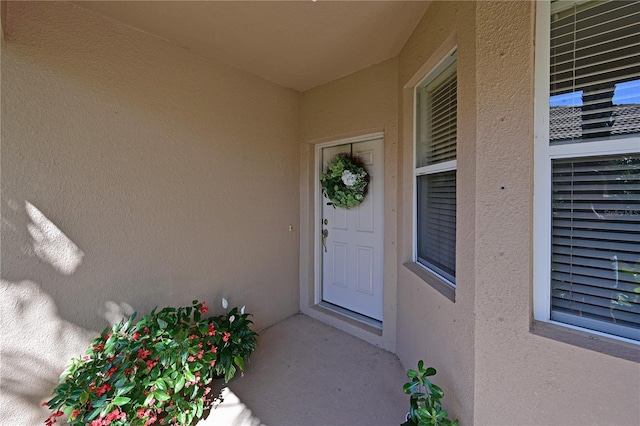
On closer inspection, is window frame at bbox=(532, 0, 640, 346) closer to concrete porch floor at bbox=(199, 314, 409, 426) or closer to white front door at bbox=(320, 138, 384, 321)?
concrete porch floor at bbox=(199, 314, 409, 426)

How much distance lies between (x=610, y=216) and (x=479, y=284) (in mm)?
500

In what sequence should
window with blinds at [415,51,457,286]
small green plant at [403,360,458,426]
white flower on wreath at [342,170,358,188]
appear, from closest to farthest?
1. small green plant at [403,360,458,426]
2. window with blinds at [415,51,457,286]
3. white flower on wreath at [342,170,358,188]

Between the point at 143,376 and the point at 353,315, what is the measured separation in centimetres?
190

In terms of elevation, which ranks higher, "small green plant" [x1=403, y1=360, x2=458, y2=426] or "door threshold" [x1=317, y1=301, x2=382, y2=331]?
"small green plant" [x1=403, y1=360, x2=458, y2=426]

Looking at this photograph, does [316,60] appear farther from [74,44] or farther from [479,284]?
[479,284]

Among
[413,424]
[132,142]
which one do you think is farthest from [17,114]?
[413,424]

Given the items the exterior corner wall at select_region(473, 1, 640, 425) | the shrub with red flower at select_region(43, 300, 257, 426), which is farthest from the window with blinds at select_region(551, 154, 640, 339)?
the shrub with red flower at select_region(43, 300, 257, 426)

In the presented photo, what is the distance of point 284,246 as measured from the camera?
291 cm

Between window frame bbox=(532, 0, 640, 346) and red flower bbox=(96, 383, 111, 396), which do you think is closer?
window frame bbox=(532, 0, 640, 346)

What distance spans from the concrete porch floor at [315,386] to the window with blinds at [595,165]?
1.30m

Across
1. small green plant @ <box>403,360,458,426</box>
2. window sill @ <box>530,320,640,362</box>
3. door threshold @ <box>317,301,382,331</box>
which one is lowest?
door threshold @ <box>317,301,382,331</box>

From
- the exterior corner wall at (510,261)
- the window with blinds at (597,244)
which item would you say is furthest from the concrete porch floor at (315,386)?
the window with blinds at (597,244)

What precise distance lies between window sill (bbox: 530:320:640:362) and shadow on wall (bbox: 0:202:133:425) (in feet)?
8.09

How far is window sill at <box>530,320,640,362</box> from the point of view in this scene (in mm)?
845
